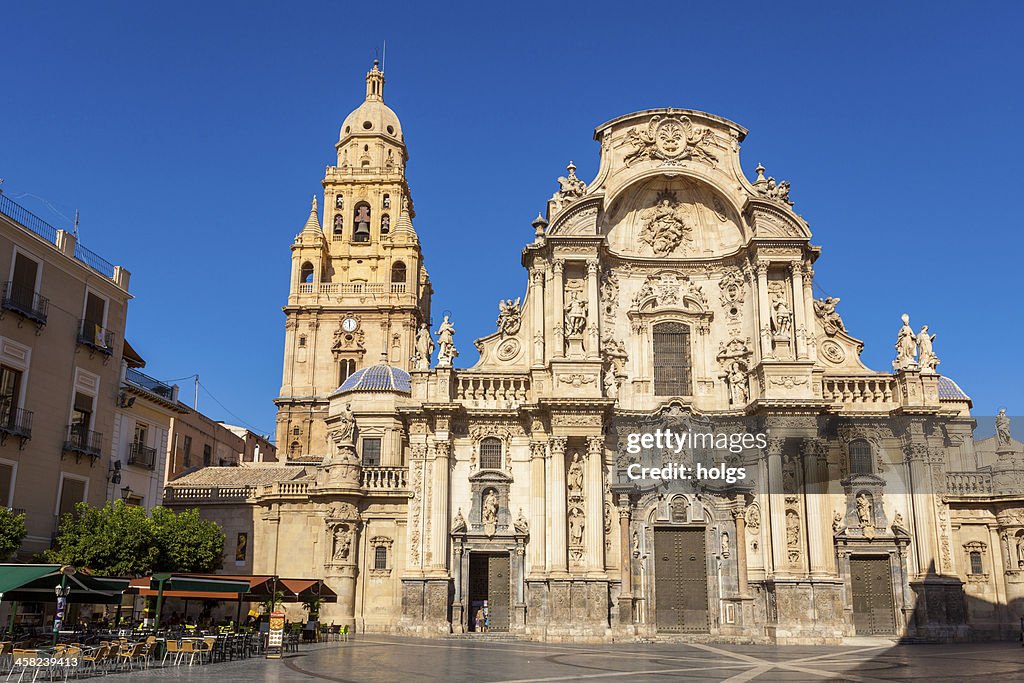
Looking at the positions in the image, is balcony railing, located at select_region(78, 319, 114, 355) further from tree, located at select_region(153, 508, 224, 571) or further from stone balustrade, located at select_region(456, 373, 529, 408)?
stone balustrade, located at select_region(456, 373, 529, 408)

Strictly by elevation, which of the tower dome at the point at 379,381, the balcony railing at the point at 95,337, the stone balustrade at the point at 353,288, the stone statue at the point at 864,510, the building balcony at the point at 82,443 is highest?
the stone balustrade at the point at 353,288

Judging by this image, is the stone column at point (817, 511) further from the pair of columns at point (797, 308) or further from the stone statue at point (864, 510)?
the pair of columns at point (797, 308)

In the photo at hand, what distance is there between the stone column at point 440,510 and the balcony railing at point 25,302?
14561mm

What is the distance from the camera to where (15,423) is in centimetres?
2914

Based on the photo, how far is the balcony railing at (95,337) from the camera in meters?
32.8

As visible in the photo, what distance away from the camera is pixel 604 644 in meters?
32.7

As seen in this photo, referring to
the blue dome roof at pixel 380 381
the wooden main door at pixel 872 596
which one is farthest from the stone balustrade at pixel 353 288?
the wooden main door at pixel 872 596

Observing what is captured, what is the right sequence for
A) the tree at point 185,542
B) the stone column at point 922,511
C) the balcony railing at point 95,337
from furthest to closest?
1. the stone column at point 922,511
2. the balcony railing at point 95,337
3. the tree at point 185,542

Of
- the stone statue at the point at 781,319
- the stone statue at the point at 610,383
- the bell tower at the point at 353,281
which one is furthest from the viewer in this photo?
the bell tower at the point at 353,281

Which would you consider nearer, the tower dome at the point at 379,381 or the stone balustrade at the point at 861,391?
the stone balustrade at the point at 861,391

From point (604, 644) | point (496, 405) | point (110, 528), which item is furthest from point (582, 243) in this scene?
point (110, 528)

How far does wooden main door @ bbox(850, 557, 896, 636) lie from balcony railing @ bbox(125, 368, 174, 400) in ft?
95.0

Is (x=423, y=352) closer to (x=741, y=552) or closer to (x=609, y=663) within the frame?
(x=741, y=552)

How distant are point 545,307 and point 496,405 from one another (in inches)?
176
